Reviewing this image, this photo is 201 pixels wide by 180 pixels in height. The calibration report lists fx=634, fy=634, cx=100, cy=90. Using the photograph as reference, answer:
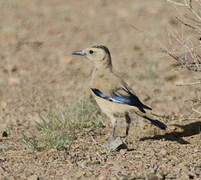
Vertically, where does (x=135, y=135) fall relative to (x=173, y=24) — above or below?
below

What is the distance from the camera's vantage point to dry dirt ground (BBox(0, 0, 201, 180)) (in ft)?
21.1

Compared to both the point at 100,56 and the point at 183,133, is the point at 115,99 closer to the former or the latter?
the point at 100,56

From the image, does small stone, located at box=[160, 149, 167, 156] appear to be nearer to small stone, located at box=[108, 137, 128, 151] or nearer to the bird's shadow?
small stone, located at box=[108, 137, 128, 151]

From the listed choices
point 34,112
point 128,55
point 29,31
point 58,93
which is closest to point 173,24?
point 128,55

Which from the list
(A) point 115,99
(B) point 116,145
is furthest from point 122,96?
(B) point 116,145

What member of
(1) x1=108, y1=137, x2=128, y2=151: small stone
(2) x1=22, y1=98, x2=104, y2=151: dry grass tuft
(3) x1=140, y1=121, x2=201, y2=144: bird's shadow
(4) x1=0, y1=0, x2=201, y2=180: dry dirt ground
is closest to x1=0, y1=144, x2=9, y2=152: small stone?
(4) x1=0, y1=0, x2=201, y2=180: dry dirt ground

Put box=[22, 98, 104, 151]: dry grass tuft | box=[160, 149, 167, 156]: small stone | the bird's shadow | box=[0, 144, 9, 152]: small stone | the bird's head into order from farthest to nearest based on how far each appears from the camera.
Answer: the bird's head → the bird's shadow → box=[0, 144, 9, 152]: small stone → box=[22, 98, 104, 151]: dry grass tuft → box=[160, 149, 167, 156]: small stone

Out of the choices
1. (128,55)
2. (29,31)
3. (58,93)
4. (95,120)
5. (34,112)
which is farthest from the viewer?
(29,31)

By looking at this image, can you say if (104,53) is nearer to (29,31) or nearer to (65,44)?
(65,44)

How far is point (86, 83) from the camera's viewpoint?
10758mm

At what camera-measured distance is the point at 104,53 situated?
818 centimetres

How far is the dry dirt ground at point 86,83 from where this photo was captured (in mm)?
6422

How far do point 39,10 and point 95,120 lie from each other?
7.74m

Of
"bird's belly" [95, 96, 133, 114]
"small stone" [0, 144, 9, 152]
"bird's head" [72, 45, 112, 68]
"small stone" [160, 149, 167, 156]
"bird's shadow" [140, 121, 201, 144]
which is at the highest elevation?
"bird's head" [72, 45, 112, 68]
